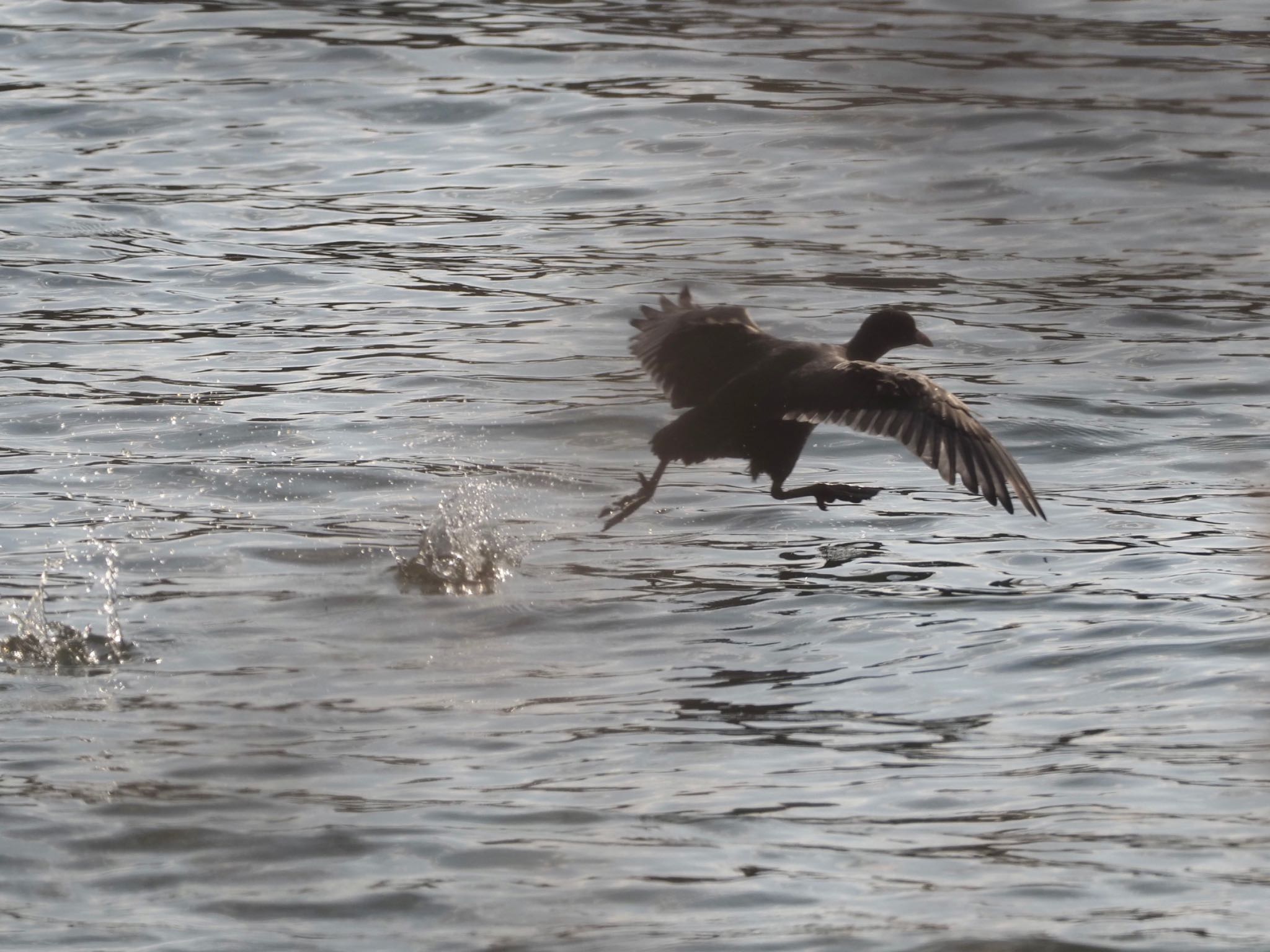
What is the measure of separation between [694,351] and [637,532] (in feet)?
2.66

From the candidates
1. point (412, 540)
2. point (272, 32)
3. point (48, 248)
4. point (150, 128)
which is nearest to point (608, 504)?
point (412, 540)

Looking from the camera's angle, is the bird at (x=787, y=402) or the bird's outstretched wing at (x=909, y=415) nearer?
the bird's outstretched wing at (x=909, y=415)

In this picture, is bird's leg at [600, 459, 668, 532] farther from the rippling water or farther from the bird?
the rippling water

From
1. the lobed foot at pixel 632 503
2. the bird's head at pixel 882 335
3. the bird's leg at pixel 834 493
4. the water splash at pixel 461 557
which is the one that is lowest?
the water splash at pixel 461 557

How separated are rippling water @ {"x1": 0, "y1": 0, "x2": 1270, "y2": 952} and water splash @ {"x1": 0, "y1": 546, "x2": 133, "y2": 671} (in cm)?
2

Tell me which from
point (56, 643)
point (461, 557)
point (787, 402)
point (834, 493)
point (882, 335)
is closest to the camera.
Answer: point (56, 643)

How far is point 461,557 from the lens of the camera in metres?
7.80

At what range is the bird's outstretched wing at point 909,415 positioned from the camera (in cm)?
683

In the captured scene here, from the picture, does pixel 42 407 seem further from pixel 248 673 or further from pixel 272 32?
pixel 272 32

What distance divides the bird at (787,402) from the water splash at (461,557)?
0.45 m

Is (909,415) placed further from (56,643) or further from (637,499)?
(56,643)

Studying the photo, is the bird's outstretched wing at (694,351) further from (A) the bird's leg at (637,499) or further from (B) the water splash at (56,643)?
(B) the water splash at (56,643)

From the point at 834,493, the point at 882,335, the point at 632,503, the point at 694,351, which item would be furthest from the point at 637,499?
the point at 882,335

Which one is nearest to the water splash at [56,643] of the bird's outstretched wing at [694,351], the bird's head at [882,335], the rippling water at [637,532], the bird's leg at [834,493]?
the rippling water at [637,532]
